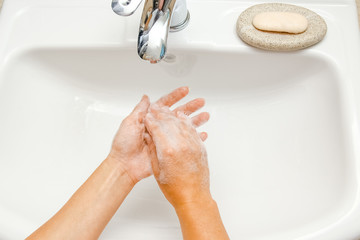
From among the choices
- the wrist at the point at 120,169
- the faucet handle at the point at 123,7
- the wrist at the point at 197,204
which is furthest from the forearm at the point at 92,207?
the faucet handle at the point at 123,7

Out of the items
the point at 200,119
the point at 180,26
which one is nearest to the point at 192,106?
the point at 200,119

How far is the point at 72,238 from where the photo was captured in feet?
1.80

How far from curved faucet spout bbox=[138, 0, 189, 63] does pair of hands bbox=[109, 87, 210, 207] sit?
0.39 ft

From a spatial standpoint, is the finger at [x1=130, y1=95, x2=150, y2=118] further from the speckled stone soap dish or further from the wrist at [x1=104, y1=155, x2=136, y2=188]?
the speckled stone soap dish

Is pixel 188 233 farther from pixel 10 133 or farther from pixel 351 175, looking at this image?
pixel 10 133

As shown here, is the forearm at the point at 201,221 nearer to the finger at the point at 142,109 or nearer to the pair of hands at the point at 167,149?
the pair of hands at the point at 167,149

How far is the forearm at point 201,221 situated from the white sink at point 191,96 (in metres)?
0.06

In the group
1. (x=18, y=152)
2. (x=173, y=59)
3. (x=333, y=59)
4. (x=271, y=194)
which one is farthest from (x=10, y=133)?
Answer: (x=333, y=59)

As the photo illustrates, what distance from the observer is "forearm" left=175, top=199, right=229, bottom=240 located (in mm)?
519

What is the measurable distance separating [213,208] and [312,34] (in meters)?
0.34

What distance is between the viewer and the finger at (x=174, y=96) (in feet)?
2.15

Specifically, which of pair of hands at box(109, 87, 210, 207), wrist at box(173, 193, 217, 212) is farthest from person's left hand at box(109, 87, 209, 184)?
wrist at box(173, 193, 217, 212)

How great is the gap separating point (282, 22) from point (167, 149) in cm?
29

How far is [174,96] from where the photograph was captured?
0.66m
